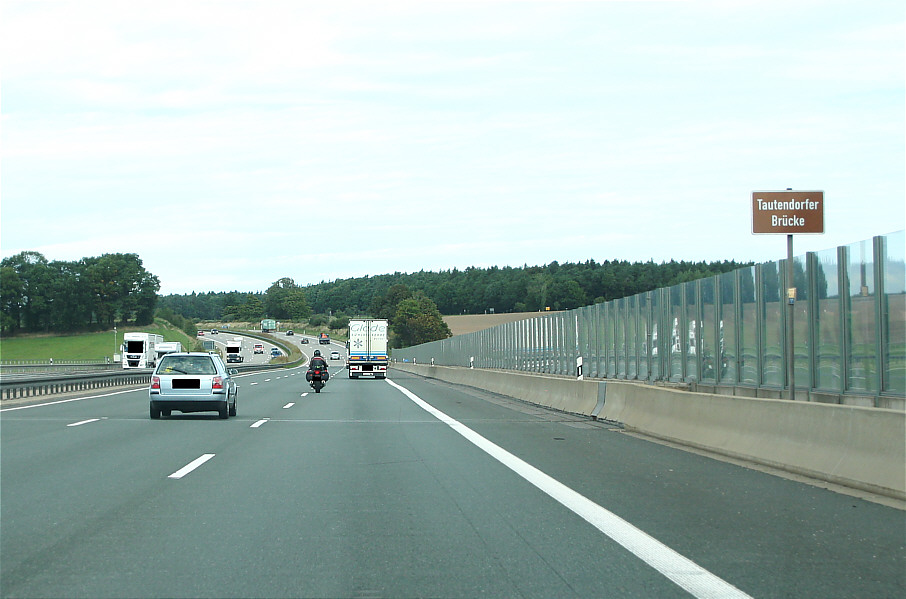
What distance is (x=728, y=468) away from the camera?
469 inches

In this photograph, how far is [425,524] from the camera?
8102mm

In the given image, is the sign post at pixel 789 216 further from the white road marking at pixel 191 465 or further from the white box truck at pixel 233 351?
the white box truck at pixel 233 351

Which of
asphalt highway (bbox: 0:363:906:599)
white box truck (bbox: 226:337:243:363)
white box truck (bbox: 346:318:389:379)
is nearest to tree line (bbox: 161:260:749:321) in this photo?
white box truck (bbox: 346:318:389:379)

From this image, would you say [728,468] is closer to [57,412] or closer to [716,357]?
[716,357]

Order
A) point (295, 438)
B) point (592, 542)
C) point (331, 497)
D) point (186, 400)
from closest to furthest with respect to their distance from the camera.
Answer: point (592, 542) < point (331, 497) < point (295, 438) < point (186, 400)

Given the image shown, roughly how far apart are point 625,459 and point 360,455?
149 inches

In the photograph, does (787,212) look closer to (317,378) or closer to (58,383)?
(317,378)

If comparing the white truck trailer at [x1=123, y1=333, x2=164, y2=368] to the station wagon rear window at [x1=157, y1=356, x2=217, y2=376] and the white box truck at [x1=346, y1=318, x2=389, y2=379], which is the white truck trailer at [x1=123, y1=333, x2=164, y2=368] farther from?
the station wagon rear window at [x1=157, y1=356, x2=217, y2=376]

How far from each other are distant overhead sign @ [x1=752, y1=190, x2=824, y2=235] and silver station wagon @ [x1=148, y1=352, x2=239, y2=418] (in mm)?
12408

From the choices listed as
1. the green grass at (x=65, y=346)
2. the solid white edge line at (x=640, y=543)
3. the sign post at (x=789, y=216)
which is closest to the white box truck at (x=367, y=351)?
the sign post at (x=789, y=216)

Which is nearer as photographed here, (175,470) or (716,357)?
(175,470)

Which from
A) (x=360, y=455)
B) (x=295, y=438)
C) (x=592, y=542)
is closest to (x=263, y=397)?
(x=295, y=438)

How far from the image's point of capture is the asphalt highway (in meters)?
6.08

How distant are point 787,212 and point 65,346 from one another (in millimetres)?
139148
